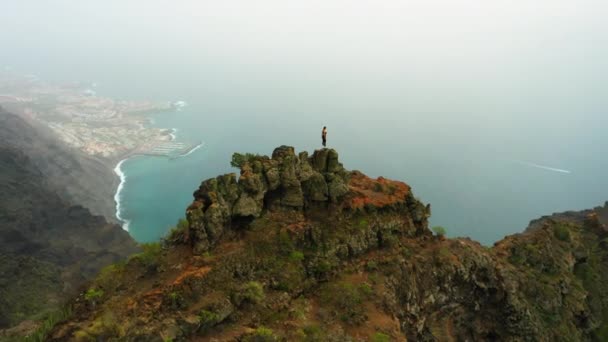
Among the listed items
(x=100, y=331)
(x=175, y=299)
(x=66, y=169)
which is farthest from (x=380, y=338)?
(x=66, y=169)

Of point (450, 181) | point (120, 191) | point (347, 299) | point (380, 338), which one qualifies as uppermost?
point (347, 299)

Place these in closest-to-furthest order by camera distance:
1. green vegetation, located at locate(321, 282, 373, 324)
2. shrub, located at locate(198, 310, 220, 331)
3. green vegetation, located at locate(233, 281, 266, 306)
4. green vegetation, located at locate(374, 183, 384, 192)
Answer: shrub, located at locate(198, 310, 220, 331) → green vegetation, located at locate(233, 281, 266, 306) → green vegetation, located at locate(321, 282, 373, 324) → green vegetation, located at locate(374, 183, 384, 192)

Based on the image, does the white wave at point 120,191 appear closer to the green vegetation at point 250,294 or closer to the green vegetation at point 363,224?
the green vegetation at point 363,224

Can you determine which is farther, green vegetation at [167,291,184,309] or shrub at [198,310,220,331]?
green vegetation at [167,291,184,309]

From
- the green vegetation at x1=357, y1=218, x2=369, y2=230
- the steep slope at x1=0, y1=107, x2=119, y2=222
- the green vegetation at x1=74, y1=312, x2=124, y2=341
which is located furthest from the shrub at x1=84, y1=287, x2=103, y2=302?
the steep slope at x1=0, y1=107, x2=119, y2=222

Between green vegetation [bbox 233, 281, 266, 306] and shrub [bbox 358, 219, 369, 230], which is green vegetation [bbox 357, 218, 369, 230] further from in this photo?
green vegetation [bbox 233, 281, 266, 306]

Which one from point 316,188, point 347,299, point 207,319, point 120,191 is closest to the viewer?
point 207,319

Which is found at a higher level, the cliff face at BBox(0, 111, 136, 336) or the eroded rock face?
the eroded rock face

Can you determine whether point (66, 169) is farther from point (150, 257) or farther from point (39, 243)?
point (150, 257)
